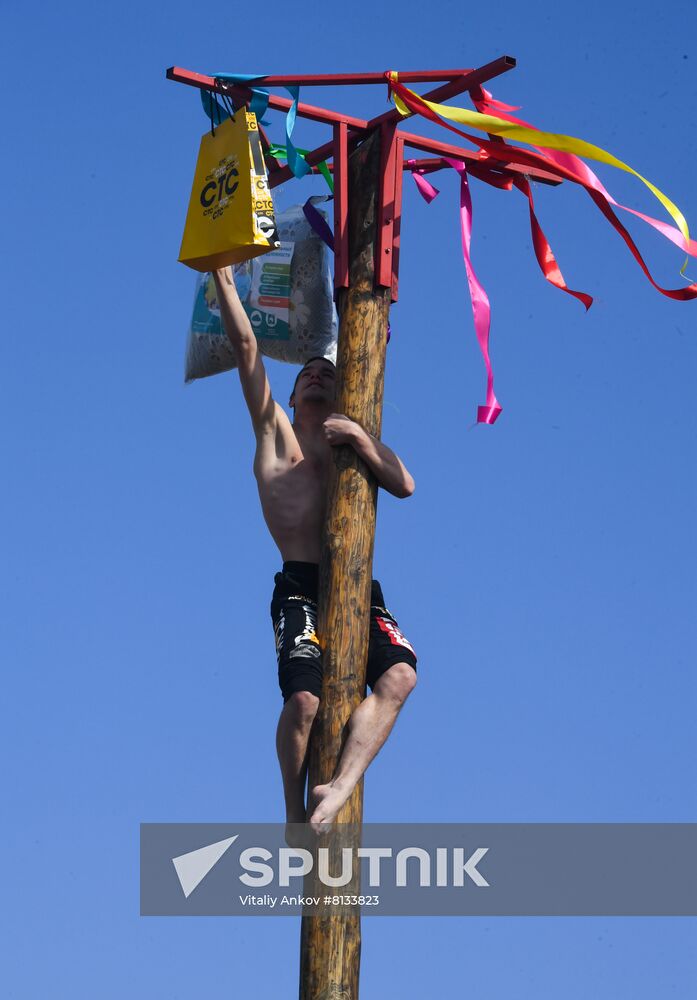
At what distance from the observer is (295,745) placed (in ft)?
17.7

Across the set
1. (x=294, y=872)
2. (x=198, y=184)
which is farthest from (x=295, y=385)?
(x=294, y=872)

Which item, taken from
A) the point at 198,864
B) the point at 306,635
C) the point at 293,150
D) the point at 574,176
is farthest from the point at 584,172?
the point at 198,864

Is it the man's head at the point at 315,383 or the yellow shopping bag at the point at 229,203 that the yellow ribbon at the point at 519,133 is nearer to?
the yellow shopping bag at the point at 229,203

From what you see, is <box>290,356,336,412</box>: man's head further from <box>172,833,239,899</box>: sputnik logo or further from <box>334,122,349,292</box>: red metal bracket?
<box>172,833,239,899</box>: sputnik logo

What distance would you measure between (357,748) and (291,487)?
3.89 ft

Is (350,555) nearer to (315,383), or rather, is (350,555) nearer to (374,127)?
(315,383)

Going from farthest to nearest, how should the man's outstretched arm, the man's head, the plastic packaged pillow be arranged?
the plastic packaged pillow < the man's head < the man's outstretched arm

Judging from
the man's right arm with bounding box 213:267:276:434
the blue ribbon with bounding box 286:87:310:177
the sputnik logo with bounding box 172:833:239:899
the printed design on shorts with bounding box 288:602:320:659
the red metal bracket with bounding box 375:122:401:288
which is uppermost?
the blue ribbon with bounding box 286:87:310:177

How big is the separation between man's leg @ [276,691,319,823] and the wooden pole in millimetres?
43

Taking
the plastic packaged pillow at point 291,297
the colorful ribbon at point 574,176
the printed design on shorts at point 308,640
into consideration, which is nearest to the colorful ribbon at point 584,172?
the colorful ribbon at point 574,176

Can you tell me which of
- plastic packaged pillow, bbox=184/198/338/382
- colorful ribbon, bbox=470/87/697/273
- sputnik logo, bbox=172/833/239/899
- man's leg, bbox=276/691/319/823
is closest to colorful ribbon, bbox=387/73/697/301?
colorful ribbon, bbox=470/87/697/273

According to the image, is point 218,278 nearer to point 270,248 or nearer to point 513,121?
point 270,248

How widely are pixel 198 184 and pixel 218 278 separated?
37 cm

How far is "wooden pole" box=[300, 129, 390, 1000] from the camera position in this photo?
5156 millimetres
